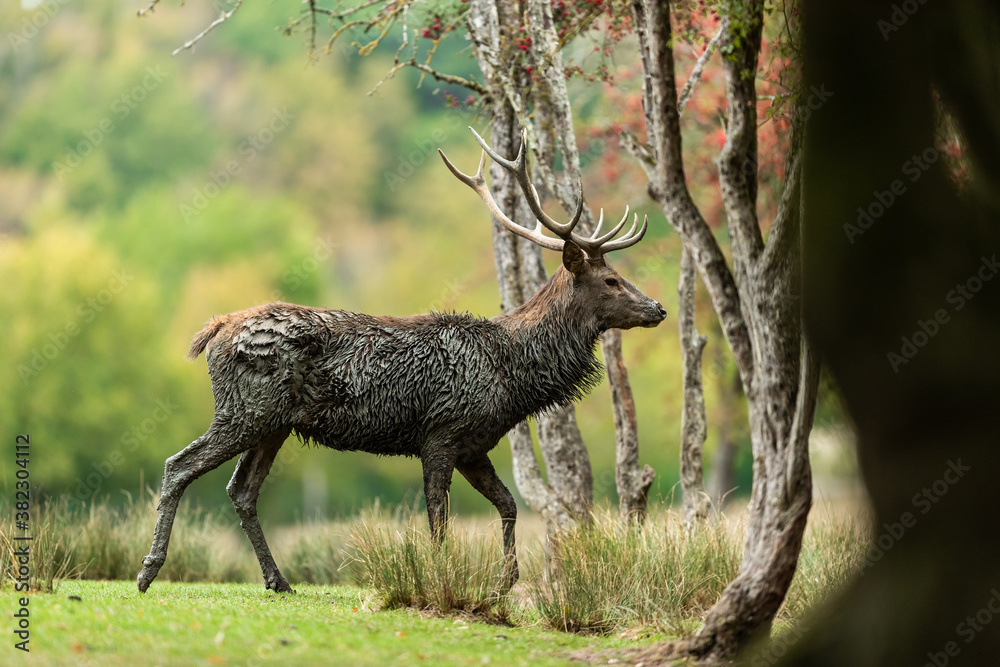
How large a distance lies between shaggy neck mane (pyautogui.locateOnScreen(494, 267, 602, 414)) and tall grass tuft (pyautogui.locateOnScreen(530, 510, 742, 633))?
1162mm

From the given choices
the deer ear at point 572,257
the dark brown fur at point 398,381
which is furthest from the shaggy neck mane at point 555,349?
the deer ear at point 572,257

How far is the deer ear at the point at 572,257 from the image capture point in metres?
8.88

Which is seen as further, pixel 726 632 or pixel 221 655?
pixel 726 632

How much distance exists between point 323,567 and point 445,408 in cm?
419

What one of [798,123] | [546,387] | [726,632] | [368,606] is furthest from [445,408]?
[798,123]

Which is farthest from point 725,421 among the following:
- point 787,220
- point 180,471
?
point 787,220

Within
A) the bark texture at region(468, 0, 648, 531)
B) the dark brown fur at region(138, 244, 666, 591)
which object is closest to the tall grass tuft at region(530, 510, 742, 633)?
the dark brown fur at region(138, 244, 666, 591)

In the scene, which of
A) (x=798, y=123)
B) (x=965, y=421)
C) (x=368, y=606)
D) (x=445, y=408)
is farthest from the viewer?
(x=445, y=408)

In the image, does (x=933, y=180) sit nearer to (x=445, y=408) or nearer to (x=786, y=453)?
(x=786, y=453)

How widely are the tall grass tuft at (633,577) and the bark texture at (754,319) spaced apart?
121 cm

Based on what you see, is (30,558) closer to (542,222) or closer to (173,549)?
(173,549)

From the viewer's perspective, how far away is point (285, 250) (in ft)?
130

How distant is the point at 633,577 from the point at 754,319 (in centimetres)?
236

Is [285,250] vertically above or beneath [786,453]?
above
